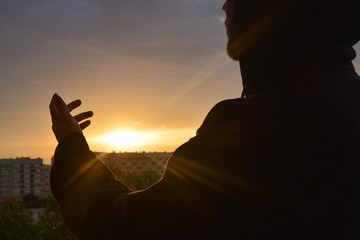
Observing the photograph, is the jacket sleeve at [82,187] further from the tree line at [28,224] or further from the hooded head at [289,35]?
the tree line at [28,224]

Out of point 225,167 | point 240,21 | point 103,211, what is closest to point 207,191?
point 225,167

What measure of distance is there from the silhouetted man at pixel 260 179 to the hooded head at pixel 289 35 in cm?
4

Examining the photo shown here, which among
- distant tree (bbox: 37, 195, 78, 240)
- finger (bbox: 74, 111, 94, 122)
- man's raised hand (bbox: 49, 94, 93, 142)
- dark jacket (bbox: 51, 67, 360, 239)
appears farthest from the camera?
distant tree (bbox: 37, 195, 78, 240)

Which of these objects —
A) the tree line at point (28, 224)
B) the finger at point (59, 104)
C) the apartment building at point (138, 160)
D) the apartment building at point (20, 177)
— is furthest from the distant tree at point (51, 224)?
the apartment building at point (20, 177)

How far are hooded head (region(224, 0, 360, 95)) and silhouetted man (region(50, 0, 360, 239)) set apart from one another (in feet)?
0.14

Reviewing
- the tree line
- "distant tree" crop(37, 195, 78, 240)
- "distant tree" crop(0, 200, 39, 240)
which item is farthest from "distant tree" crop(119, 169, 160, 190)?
"distant tree" crop(0, 200, 39, 240)

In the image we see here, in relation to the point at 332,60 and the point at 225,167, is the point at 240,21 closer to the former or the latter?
the point at 332,60

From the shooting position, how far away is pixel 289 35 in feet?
3.85

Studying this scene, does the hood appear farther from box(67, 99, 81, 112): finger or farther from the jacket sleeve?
box(67, 99, 81, 112): finger

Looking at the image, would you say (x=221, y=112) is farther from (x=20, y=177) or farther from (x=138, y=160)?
(x=20, y=177)

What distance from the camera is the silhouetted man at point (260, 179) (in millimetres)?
928

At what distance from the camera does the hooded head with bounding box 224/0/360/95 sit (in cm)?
113

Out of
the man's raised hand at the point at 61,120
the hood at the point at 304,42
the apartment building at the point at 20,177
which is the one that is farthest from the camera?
the apartment building at the point at 20,177

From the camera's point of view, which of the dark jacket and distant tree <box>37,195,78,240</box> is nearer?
the dark jacket
